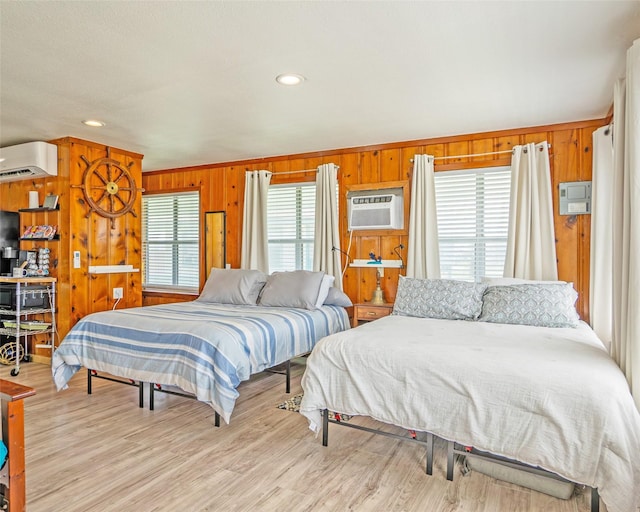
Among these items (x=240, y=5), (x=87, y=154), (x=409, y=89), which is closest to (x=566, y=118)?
(x=409, y=89)

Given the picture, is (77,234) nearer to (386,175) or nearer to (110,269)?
(110,269)

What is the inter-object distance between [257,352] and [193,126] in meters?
2.11

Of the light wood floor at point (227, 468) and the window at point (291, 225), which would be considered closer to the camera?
the light wood floor at point (227, 468)

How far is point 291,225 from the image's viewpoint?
5.14 meters

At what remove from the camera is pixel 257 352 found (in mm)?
3113

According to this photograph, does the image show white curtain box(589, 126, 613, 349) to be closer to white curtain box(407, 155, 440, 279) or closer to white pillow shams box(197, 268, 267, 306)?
white curtain box(407, 155, 440, 279)

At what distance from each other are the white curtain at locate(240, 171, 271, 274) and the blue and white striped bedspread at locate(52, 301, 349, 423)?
124 centimetres

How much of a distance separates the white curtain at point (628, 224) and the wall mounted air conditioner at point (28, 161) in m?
4.78

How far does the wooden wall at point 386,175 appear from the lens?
3.72m

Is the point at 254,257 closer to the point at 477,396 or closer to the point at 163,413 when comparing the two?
the point at 163,413

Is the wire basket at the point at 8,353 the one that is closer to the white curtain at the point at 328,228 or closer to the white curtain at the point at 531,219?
the white curtain at the point at 328,228

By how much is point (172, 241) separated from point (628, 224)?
5.27m

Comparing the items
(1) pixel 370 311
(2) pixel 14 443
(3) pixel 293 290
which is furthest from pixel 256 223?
(2) pixel 14 443

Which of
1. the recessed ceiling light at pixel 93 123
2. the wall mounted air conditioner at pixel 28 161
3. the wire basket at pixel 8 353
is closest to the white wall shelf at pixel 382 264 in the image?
the recessed ceiling light at pixel 93 123
